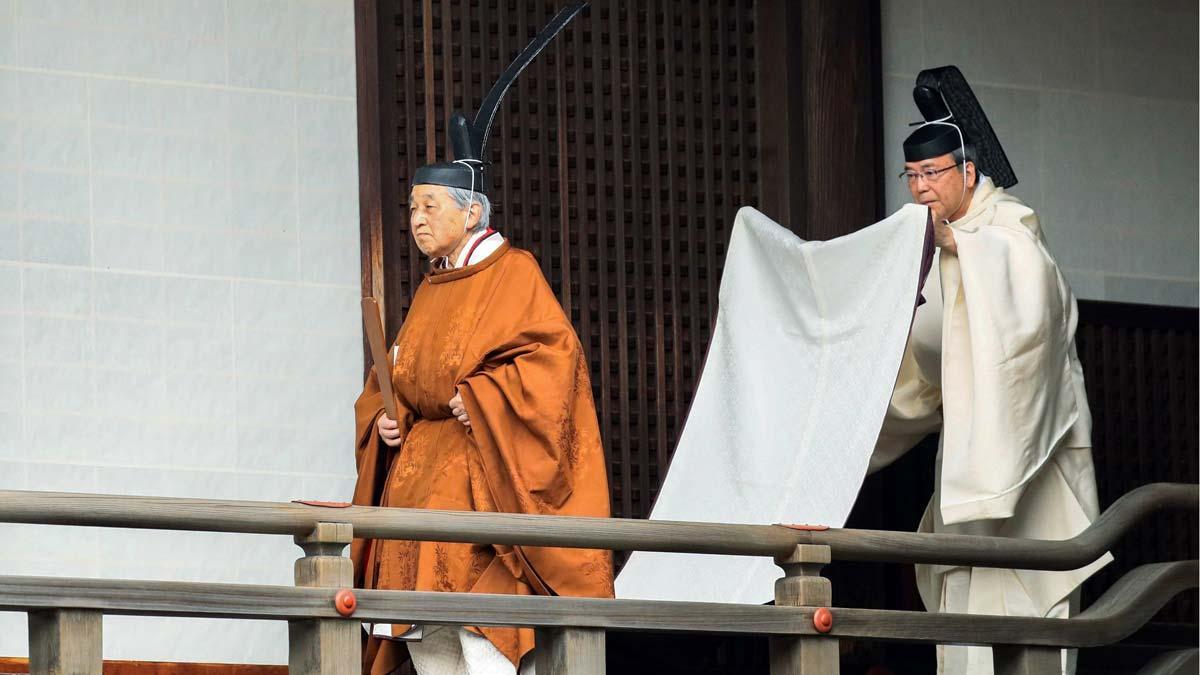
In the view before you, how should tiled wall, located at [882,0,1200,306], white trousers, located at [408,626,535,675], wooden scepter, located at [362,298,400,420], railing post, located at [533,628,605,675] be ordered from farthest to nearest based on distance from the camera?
tiled wall, located at [882,0,1200,306] → wooden scepter, located at [362,298,400,420] → white trousers, located at [408,626,535,675] → railing post, located at [533,628,605,675]

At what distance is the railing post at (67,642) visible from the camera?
4.51 metres

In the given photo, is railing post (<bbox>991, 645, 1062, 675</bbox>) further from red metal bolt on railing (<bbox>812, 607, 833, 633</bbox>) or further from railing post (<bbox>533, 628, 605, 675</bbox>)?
railing post (<bbox>533, 628, 605, 675</bbox>)

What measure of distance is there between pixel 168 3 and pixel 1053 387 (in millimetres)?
2702

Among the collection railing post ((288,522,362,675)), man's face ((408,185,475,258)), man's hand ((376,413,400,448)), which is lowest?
railing post ((288,522,362,675))

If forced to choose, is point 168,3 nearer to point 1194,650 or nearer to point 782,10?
point 782,10

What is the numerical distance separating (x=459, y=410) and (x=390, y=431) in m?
0.30

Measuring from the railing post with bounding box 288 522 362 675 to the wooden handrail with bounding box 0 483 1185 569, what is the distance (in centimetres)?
4

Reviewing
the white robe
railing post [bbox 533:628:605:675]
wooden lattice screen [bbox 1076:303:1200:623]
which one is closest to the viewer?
railing post [bbox 533:628:605:675]

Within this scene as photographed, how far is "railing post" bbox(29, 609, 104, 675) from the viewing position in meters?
4.51

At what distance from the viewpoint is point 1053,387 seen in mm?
5879

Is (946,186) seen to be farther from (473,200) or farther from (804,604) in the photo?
(804,604)

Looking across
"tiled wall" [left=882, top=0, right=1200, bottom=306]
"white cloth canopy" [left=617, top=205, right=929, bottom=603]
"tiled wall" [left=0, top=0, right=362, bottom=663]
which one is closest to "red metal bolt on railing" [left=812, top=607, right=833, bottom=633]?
"white cloth canopy" [left=617, top=205, right=929, bottom=603]

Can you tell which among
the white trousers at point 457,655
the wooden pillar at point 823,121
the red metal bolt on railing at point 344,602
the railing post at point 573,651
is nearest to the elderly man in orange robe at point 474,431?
the white trousers at point 457,655

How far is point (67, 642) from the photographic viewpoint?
4.51 meters
